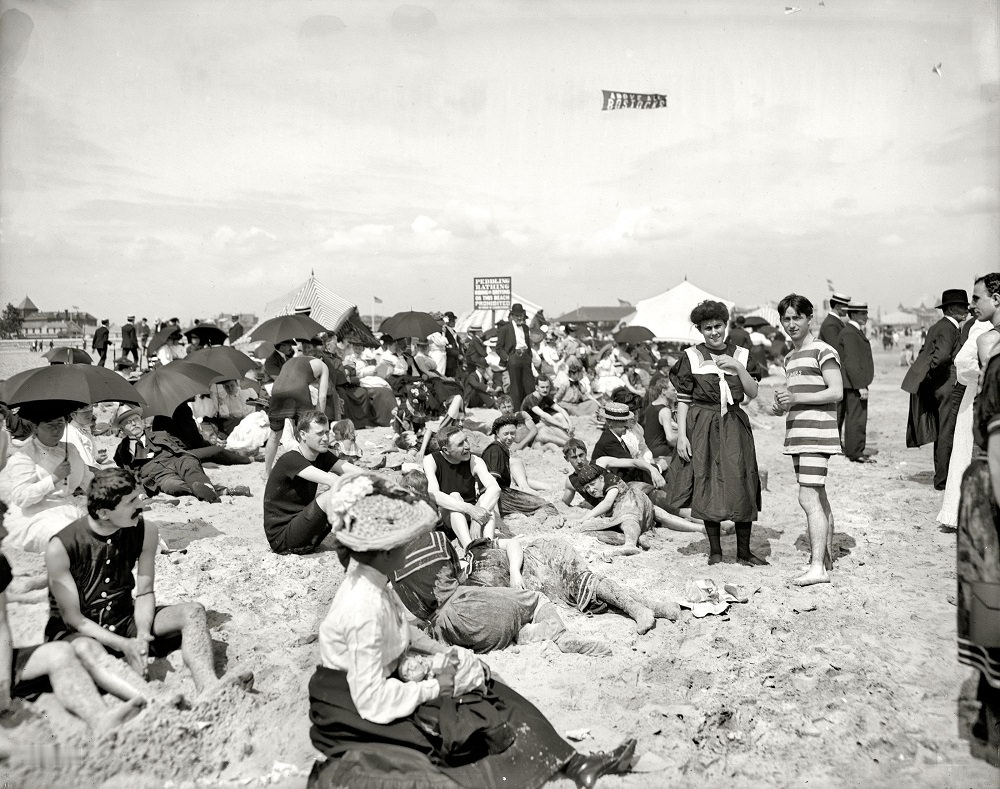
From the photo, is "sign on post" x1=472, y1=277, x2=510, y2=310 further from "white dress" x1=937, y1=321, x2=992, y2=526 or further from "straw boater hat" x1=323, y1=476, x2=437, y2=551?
"straw boater hat" x1=323, y1=476, x2=437, y2=551

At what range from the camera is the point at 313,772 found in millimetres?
3074

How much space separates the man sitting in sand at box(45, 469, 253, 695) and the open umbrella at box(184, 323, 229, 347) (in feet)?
27.4

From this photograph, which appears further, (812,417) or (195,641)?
(812,417)

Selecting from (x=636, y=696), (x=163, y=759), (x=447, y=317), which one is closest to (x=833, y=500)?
(x=636, y=696)

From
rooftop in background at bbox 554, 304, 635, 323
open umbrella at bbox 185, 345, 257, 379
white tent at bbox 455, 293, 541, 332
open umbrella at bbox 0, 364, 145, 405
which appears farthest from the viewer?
rooftop in background at bbox 554, 304, 635, 323

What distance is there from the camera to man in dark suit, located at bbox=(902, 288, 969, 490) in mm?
7539

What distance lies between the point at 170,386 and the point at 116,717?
5.30 m

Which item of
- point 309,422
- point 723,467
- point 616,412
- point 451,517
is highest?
point 309,422

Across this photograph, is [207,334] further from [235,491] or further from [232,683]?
[232,683]

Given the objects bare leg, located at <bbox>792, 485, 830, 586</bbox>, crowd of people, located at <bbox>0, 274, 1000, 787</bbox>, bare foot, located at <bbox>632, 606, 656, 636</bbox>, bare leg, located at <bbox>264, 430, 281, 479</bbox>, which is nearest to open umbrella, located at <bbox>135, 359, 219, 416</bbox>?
crowd of people, located at <bbox>0, 274, 1000, 787</bbox>

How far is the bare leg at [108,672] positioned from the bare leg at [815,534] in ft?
13.3

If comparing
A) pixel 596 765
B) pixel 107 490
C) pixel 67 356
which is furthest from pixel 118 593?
pixel 67 356

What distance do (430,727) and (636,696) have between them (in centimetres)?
141

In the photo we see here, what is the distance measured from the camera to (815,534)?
5379mm
